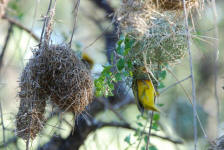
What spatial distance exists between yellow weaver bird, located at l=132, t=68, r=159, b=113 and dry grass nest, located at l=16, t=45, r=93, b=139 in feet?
1.25

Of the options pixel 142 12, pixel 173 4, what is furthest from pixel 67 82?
pixel 173 4

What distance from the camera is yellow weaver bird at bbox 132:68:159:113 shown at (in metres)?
2.31

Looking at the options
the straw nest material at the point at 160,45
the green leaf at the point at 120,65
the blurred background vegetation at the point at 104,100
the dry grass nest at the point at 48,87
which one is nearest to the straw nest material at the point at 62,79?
the dry grass nest at the point at 48,87

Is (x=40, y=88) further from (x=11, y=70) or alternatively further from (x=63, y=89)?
(x=11, y=70)

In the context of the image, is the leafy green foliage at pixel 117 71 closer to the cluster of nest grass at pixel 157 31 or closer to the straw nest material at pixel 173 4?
the cluster of nest grass at pixel 157 31

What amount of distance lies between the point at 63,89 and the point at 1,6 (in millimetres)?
1295

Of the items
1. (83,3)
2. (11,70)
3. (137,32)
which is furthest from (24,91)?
(83,3)

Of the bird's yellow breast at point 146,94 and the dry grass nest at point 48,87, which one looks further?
the bird's yellow breast at point 146,94

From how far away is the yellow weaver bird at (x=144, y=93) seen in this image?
2.31 metres

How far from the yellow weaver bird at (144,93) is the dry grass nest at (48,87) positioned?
1.25 feet

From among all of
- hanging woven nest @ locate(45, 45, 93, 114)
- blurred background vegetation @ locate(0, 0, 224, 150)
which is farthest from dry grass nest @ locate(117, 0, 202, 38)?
blurred background vegetation @ locate(0, 0, 224, 150)

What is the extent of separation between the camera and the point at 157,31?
2.09m

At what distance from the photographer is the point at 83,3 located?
5.36 m

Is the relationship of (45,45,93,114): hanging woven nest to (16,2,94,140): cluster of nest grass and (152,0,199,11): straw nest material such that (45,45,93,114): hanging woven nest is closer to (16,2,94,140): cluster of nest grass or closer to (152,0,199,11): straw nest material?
(16,2,94,140): cluster of nest grass
